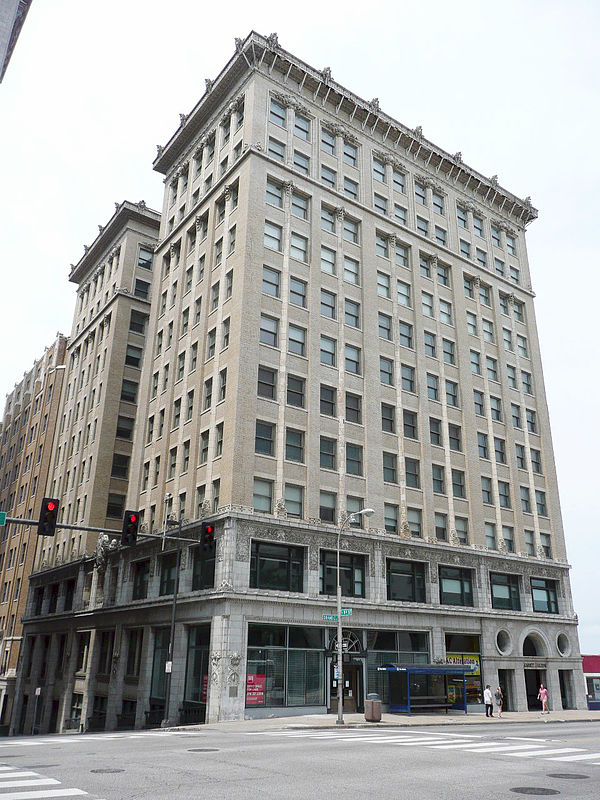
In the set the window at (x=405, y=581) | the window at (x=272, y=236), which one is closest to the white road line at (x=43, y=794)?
the window at (x=405, y=581)

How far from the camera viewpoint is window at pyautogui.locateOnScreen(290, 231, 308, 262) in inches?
1881

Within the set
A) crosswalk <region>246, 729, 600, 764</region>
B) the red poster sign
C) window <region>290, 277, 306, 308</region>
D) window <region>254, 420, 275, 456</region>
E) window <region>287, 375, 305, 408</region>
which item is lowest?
crosswalk <region>246, 729, 600, 764</region>

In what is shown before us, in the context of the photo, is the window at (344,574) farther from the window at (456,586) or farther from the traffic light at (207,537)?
the traffic light at (207,537)

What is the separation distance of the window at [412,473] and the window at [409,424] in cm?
186

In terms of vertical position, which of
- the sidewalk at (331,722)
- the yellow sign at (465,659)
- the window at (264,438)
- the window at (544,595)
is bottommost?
the sidewalk at (331,722)

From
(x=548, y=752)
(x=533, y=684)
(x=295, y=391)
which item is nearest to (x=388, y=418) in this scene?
(x=295, y=391)

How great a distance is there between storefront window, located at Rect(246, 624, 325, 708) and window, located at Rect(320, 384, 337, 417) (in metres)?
14.0

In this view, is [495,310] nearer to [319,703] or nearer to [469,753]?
[319,703]

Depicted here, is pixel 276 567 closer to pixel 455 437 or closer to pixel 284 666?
pixel 284 666

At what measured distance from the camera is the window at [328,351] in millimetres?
46188

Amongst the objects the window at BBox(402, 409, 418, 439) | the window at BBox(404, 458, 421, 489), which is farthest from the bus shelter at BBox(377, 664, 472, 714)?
the window at BBox(402, 409, 418, 439)

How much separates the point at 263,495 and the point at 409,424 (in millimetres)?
14848

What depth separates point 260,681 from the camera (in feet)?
119

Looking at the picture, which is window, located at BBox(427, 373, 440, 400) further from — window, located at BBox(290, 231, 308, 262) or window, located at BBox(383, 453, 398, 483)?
window, located at BBox(290, 231, 308, 262)
